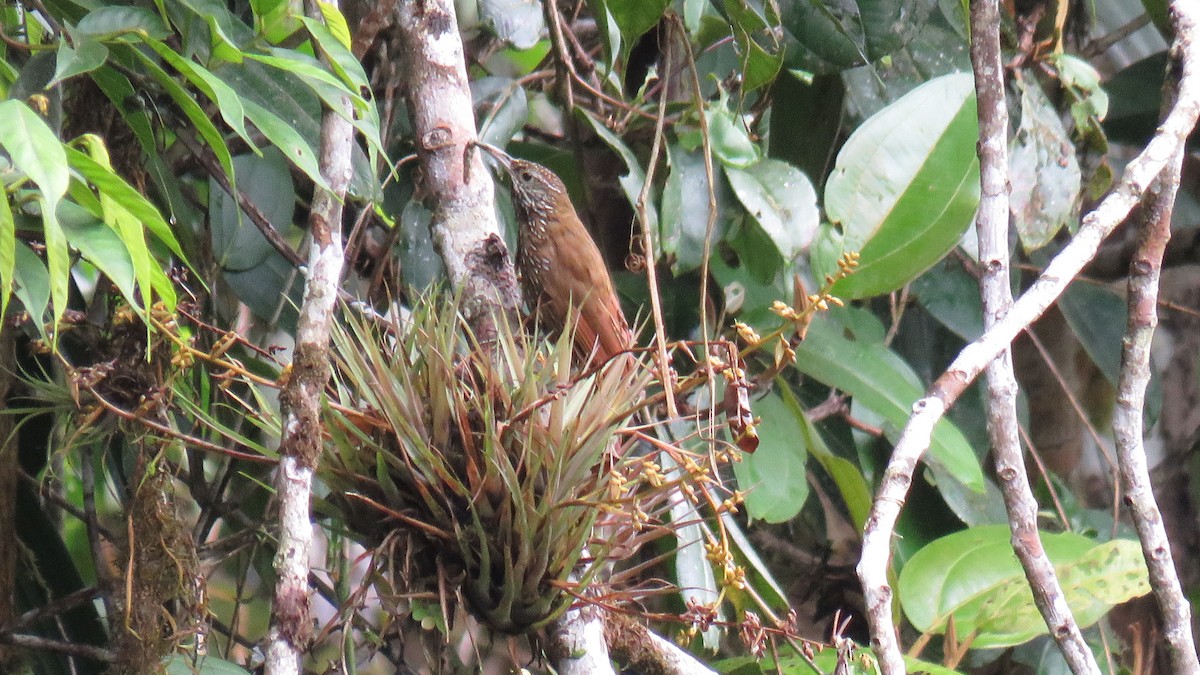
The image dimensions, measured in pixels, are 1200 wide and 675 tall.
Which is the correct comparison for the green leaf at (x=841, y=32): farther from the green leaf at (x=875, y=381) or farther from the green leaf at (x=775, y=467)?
the green leaf at (x=775, y=467)

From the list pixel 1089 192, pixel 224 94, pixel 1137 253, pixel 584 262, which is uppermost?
pixel 224 94

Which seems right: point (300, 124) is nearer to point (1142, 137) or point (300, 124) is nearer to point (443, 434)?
point (443, 434)

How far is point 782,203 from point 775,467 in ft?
1.68

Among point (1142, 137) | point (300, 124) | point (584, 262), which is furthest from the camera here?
point (1142, 137)

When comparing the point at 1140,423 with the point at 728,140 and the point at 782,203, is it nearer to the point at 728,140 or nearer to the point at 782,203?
the point at 782,203

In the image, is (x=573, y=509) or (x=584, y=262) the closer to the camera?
(x=573, y=509)

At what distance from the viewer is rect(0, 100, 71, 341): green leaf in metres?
0.86

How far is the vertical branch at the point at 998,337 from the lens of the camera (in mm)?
1197

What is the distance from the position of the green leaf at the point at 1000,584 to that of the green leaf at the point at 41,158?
5.66 ft

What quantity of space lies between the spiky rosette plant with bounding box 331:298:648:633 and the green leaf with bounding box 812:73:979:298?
2.39ft

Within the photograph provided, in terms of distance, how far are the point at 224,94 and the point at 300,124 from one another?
0.53 meters

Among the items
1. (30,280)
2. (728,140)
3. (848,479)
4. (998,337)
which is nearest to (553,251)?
(728,140)

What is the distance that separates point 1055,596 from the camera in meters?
1.51

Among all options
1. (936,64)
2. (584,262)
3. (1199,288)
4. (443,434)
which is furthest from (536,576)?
(1199,288)
